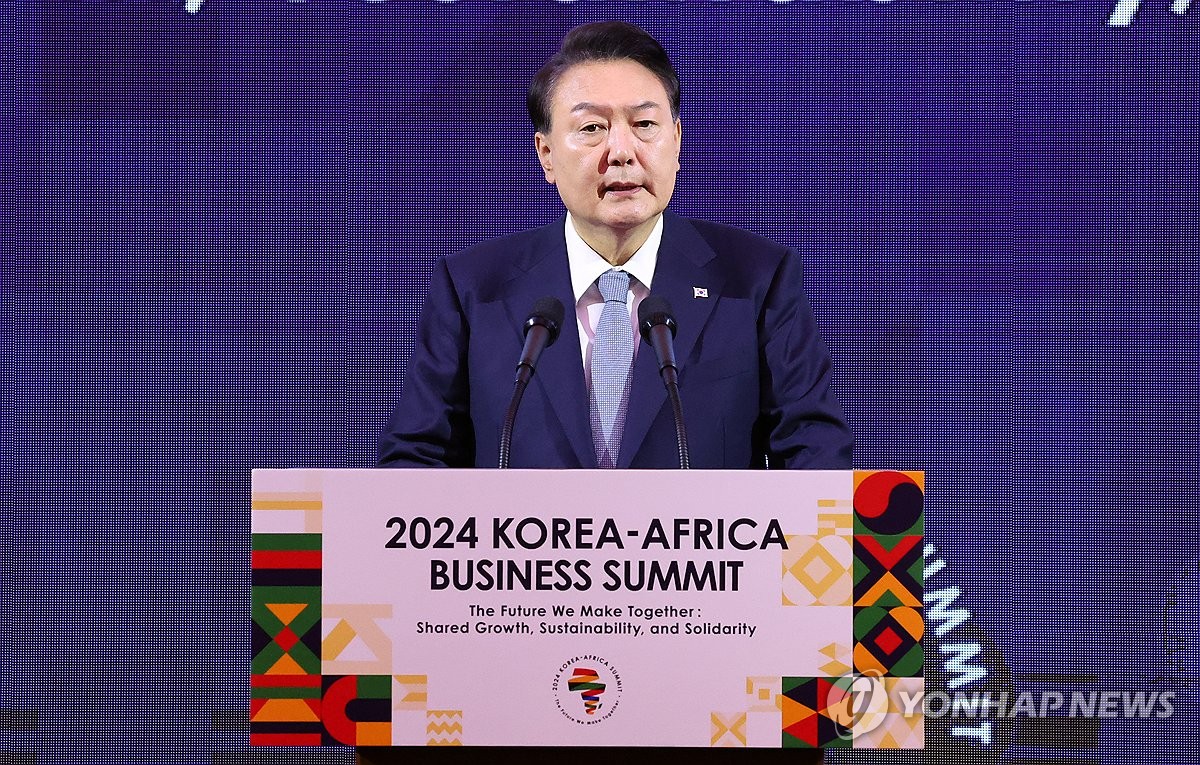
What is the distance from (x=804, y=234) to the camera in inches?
133

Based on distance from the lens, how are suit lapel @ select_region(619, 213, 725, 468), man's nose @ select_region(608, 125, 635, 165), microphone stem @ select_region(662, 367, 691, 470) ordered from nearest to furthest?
microphone stem @ select_region(662, 367, 691, 470) → suit lapel @ select_region(619, 213, 725, 468) → man's nose @ select_region(608, 125, 635, 165)

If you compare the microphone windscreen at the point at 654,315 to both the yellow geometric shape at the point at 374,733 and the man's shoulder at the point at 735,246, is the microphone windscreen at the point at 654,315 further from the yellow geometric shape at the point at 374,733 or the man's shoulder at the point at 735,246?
the yellow geometric shape at the point at 374,733

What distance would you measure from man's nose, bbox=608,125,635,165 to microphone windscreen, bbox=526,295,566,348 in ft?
1.68

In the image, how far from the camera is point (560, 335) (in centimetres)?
210

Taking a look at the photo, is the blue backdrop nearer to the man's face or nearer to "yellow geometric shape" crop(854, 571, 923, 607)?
the man's face

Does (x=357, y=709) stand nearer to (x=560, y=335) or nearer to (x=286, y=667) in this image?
(x=286, y=667)

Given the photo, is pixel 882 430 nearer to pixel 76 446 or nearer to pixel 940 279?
pixel 940 279

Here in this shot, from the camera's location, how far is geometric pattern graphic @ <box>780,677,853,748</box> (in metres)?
1.33

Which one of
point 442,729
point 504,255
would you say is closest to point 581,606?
point 442,729

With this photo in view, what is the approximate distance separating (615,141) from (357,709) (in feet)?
3.88

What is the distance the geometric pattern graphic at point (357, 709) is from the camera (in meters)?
1.34

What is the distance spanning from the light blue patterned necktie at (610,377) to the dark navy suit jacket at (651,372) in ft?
0.15

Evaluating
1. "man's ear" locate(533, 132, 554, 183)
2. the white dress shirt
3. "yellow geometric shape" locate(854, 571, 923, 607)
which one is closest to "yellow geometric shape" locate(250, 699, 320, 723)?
"yellow geometric shape" locate(854, 571, 923, 607)

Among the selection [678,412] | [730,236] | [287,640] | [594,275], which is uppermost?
[730,236]
